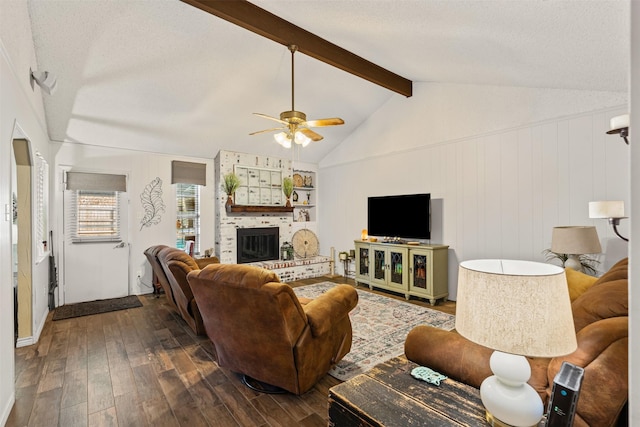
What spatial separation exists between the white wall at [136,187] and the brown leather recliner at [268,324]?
365cm

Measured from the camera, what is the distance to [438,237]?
5055 millimetres

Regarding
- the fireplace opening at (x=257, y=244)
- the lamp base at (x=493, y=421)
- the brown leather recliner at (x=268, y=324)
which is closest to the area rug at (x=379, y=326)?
the brown leather recliner at (x=268, y=324)

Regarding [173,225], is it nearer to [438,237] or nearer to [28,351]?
[28,351]

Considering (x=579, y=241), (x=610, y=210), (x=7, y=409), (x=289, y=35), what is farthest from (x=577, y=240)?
(x=7, y=409)

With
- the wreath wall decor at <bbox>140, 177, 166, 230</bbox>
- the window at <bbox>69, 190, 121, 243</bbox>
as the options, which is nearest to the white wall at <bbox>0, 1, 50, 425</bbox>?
the window at <bbox>69, 190, 121, 243</bbox>

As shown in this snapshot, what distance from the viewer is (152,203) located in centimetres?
553

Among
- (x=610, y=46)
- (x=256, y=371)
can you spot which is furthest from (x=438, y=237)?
(x=256, y=371)

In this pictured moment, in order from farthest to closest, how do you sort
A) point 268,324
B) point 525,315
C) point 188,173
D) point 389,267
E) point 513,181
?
point 188,173 → point 389,267 → point 513,181 → point 268,324 → point 525,315

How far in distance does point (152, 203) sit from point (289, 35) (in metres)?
3.80

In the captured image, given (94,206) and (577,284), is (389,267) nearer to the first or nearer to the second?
(577,284)

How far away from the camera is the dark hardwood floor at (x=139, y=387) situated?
2127mm

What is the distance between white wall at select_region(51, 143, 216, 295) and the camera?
15.7 ft

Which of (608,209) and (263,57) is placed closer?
(608,209)

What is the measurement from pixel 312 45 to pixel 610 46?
278 cm
